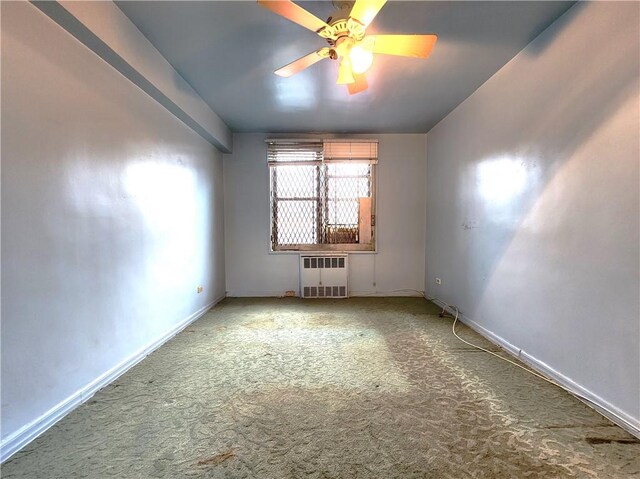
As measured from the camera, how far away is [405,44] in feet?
Answer: 5.89

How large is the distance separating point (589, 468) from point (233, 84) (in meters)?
3.55

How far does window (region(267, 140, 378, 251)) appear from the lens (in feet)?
14.5

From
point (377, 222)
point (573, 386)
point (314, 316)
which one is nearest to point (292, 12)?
point (573, 386)

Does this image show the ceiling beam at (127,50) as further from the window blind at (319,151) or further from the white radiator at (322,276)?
the white radiator at (322,276)

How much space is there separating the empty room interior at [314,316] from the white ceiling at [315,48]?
2 centimetres

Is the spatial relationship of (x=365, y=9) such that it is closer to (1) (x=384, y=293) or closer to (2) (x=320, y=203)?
(2) (x=320, y=203)

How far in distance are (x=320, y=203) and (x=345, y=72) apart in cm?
254

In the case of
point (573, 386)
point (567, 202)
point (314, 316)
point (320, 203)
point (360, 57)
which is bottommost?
point (314, 316)

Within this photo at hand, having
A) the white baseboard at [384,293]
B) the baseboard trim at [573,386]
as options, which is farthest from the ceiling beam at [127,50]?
the baseboard trim at [573,386]

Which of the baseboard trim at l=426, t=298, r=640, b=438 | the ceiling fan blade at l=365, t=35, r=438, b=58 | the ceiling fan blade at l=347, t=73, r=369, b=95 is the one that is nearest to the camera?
the baseboard trim at l=426, t=298, r=640, b=438

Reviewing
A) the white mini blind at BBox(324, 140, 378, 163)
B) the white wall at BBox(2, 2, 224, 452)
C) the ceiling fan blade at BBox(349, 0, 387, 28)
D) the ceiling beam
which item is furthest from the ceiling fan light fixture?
the white mini blind at BBox(324, 140, 378, 163)

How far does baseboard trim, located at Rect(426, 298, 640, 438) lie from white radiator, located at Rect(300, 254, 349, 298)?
6.47 ft

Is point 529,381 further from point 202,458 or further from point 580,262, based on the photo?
point 202,458

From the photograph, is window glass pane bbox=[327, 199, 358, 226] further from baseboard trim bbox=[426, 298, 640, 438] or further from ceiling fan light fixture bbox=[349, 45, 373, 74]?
ceiling fan light fixture bbox=[349, 45, 373, 74]
